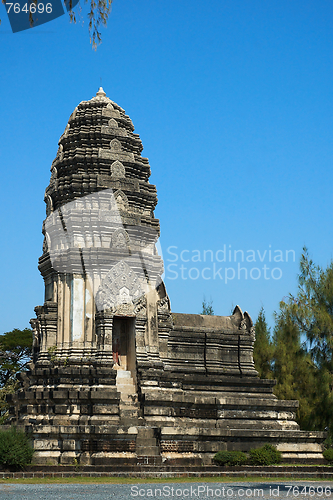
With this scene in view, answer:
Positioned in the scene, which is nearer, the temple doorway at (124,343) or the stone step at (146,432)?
the stone step at (146,432)

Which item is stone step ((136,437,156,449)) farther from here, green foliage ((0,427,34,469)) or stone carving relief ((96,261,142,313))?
stone carving relief ((96,261,142,313))

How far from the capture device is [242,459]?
69.3 ft

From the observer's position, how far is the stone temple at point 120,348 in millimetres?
21719

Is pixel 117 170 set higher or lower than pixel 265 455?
higher

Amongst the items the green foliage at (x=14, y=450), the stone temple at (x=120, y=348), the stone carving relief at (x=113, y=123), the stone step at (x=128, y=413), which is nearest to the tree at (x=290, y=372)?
the stone temple at (x=120, y=348)

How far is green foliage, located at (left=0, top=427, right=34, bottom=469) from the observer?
18281 mm

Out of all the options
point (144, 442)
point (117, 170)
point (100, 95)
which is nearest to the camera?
point (144, 442)

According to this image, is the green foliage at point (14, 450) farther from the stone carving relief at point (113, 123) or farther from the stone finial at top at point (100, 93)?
the stone finial at top at point (100, 93)

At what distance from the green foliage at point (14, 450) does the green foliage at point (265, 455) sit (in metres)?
7.64

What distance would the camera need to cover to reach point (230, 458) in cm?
2105

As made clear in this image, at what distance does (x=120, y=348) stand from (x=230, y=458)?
654 centimetres

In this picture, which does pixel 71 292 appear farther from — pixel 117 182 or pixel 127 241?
pixel 117 182

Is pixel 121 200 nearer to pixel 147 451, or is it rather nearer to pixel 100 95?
pixel 100 95

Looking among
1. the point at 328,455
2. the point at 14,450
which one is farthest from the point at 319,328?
the point at 14,450
